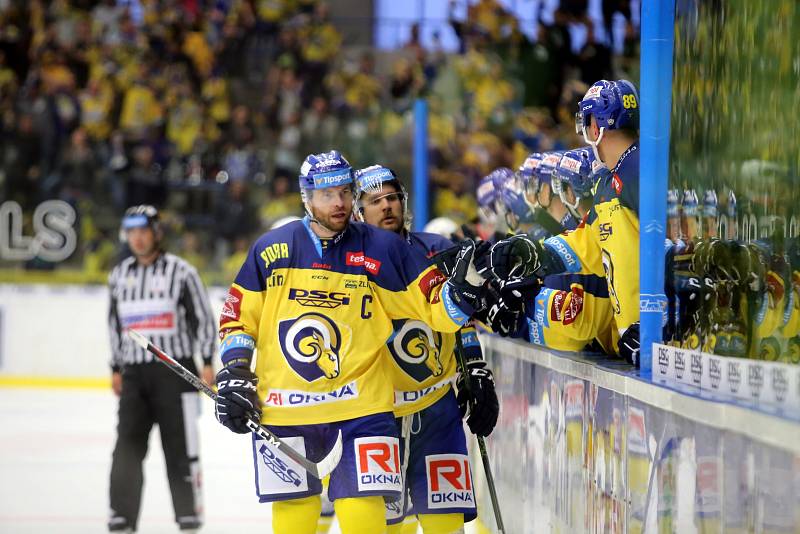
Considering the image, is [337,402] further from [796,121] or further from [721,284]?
[796,121]

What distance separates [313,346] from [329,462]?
321 millimetres

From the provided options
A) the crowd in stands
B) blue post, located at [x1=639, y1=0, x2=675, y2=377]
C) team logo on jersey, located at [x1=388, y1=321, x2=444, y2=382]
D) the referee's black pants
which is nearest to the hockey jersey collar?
team logo on jersey, located at [x1=388, y1=321, x2=444, y2=382]

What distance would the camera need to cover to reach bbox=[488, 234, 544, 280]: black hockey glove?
3023 millimetres

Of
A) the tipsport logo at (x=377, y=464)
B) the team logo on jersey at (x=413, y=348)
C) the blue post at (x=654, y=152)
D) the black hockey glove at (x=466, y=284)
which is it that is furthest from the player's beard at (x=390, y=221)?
the blue post at (x=654, y=152)

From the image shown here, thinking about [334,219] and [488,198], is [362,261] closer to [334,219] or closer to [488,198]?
[334,219]

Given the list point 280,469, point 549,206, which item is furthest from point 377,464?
point 549,206

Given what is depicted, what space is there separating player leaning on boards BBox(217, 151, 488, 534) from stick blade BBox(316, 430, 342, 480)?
2cm

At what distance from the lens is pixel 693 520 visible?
222 centimetres

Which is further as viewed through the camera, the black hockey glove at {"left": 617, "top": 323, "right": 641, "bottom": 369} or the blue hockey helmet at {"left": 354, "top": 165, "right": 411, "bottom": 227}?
the blue hockey helmet at {"left": 354, "top": 165, "right": 411, "bottom": 227}

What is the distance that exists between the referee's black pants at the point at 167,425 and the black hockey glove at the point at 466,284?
2.46m

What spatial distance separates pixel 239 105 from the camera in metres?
11.9

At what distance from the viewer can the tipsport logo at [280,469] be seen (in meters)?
3.29

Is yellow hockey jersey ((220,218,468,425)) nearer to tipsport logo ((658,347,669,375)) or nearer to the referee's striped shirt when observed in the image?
tipsport logo ((658,347,669,375))

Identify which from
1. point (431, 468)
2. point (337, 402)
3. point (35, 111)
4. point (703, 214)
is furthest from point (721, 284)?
point (35, 111)
